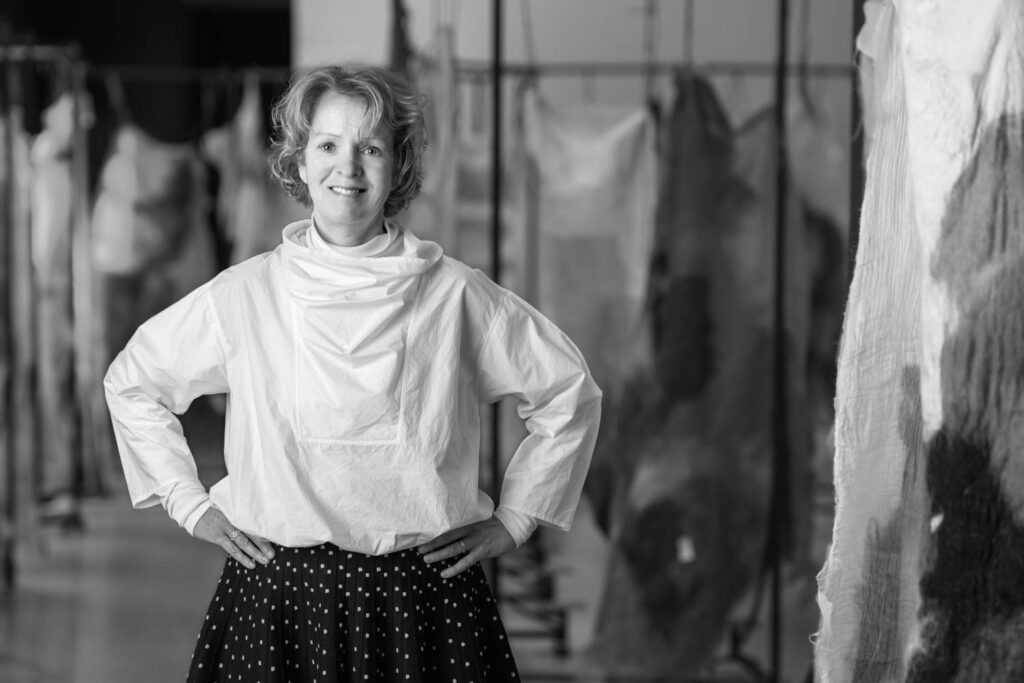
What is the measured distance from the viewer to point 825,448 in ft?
11.8

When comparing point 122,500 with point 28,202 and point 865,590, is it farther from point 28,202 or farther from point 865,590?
point 865,590

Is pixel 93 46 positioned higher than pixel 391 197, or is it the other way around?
pixel 93 46

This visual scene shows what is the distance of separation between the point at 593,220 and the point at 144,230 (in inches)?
99.9

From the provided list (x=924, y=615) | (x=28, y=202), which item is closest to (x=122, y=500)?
(x=28, y=202)

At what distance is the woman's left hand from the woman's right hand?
7.1 inches

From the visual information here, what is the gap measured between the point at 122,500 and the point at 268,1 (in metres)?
5.41

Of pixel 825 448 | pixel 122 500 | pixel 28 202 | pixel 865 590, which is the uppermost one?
pixel 28 202

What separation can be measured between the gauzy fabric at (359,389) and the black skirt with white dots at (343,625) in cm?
4

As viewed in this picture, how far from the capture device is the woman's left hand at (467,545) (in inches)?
58.4

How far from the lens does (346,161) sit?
1428 mm

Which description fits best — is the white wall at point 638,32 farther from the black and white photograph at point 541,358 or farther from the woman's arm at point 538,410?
the woman's arm at point 538,410

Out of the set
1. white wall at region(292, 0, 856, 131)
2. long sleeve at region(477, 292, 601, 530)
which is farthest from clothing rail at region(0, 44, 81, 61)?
long sleeve at region(477, 292, 601, 530)

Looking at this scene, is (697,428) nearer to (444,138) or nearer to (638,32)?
(444,138)

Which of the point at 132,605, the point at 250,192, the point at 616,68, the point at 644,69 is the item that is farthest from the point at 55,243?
the point at 644,69
